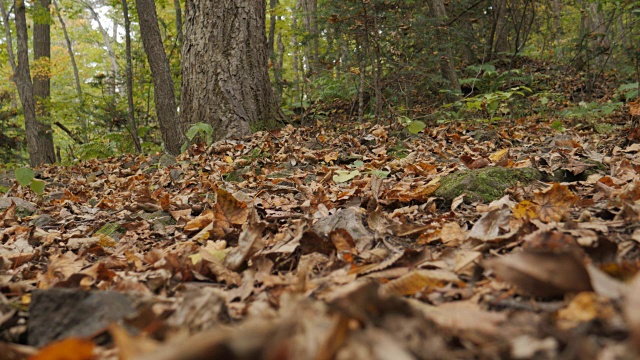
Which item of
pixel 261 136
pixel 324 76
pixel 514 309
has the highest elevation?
pixel 324 76

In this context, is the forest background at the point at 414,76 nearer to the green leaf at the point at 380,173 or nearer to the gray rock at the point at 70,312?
the green leaf at the point at 380,173

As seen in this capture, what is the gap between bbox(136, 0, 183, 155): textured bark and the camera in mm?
6746

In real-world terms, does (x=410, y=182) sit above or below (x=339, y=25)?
below

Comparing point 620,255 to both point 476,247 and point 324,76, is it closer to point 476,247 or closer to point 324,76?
point 476,247

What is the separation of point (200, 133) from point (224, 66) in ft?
2.82

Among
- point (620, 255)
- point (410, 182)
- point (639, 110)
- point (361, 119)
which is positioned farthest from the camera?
point (361, 119)

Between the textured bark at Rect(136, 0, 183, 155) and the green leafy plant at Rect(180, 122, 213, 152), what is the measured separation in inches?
53.6

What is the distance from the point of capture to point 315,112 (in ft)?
21.9

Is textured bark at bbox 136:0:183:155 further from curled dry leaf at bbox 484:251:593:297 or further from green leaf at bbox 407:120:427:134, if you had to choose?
curled dry leaf at bbox 484:251:593:297

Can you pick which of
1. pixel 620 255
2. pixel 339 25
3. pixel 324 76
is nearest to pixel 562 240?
pixel 620 255

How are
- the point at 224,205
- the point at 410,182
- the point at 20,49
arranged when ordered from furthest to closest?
the point at 20,49, the point at 410,182, the point at 224,205

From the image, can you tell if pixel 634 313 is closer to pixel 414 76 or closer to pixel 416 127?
pixel 416 127

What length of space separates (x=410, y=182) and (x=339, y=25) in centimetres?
488

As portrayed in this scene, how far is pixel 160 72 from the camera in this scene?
22.5 ft
